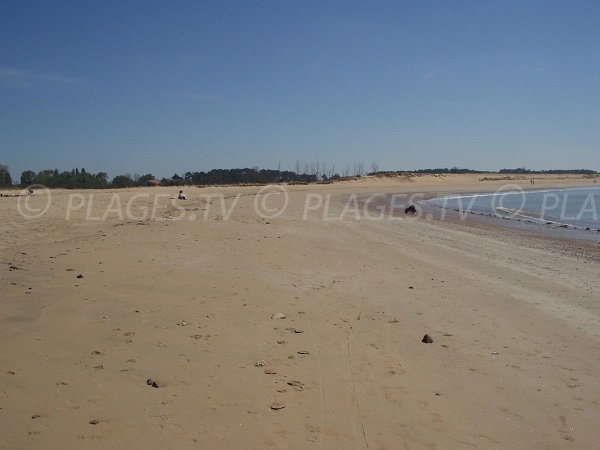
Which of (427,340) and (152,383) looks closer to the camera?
(152,383)

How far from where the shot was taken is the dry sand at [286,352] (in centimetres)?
308

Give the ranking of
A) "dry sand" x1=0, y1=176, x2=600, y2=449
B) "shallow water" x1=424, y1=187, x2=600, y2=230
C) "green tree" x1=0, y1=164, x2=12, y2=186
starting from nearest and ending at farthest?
"dry sand" x1=0, y1=176, x2=600, y2=449
"shallow water" x1=424, y1=187, x2=600, y2=230
"green tree" x1=0, y1=164, x2=12, y2=186

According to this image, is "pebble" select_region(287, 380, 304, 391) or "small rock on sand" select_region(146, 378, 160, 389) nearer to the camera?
"small rock on sand" select_region(146, 378, 160, 389)

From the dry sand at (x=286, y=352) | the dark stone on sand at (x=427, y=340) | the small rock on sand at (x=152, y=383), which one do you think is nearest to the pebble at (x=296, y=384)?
the dry sand at (x=286, y=352)

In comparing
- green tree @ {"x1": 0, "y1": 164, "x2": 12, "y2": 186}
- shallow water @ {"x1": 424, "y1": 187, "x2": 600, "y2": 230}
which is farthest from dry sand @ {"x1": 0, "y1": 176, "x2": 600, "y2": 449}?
green tree @ {"x1": 0, "y1": 164, "x2": 12, "y2": 186}

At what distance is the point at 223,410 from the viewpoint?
322cm

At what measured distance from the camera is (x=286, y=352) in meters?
4.32

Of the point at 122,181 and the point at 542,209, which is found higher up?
the point at 122,181

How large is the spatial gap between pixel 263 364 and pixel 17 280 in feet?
12.4

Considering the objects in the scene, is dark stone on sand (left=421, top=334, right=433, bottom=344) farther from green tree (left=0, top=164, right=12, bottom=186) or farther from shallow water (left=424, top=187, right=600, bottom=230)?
green tree (left=0, top=164, right=12, bottom=186)

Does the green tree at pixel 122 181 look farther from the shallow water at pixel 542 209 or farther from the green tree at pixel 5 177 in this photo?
the shallow water at pixel 542 209

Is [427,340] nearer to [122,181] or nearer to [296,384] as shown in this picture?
[296,384]

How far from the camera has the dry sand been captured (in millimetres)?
3078

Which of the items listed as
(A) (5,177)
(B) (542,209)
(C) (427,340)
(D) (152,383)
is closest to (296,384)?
(D) (152,383)
